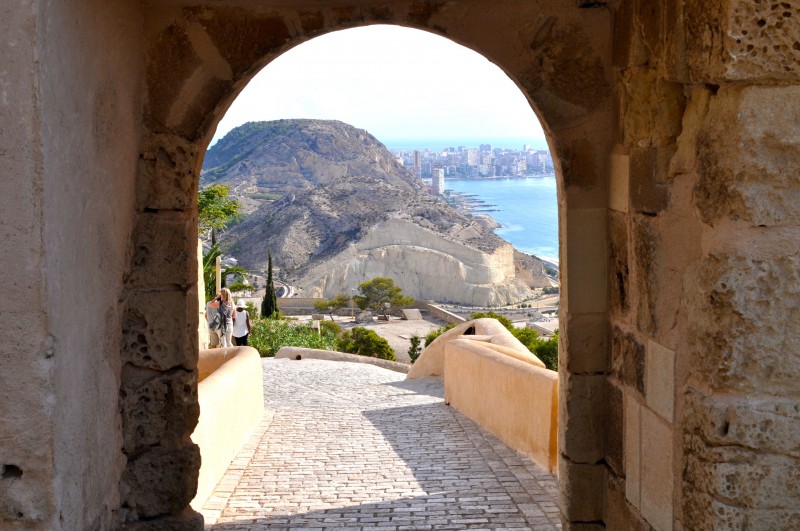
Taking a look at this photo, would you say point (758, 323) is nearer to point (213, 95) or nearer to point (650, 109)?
point (650, 109)

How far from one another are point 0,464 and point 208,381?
375 cm

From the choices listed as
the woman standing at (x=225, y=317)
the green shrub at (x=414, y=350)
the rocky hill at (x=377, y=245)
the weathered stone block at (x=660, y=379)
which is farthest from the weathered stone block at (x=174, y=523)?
the rocky hill at (x=377, y=245)

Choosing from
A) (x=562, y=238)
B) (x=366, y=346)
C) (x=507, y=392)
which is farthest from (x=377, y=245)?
(x=562, y=238)

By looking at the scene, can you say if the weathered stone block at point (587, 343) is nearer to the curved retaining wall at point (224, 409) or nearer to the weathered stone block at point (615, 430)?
the weathered stone block at point (615, 430)

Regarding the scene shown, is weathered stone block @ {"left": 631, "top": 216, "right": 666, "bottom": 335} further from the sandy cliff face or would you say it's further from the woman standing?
the sandy cliff face

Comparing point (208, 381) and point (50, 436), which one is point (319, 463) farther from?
point (50, 436)

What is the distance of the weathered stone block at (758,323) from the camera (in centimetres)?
290

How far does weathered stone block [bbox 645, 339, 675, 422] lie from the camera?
3.39m

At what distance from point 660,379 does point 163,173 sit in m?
2.41

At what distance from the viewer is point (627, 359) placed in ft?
13.1

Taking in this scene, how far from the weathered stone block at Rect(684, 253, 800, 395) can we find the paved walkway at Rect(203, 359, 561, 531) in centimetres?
244

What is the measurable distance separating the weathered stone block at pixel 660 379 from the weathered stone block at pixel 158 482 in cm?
213

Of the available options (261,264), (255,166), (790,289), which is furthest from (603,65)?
(255,166)

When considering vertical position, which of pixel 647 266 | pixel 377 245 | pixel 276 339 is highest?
pixel 647 266
